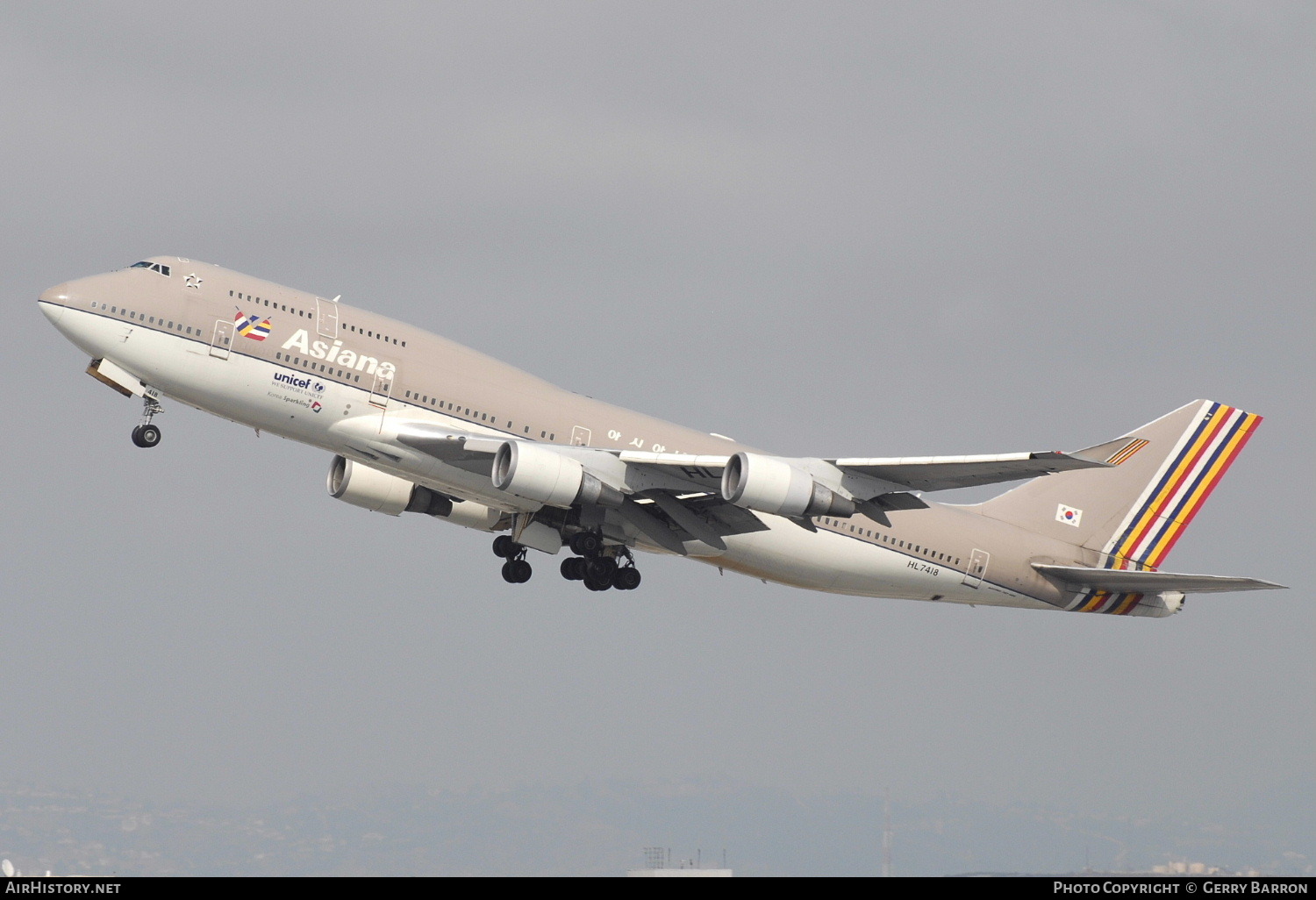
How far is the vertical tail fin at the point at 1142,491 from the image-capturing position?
4225 centimetres

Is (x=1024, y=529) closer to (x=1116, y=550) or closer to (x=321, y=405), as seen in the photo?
(x=1116, y=550)

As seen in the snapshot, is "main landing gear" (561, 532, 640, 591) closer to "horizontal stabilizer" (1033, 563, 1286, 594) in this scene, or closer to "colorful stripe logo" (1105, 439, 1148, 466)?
"horizontal stabilizer" (1033, 563, 1286, 594)

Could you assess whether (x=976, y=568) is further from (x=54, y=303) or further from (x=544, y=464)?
(x=54, y=303)

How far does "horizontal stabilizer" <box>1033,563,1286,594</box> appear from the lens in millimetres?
38125

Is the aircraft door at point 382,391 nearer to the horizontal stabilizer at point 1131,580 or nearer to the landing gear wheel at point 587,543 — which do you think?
the landing gear wheel at point 587,543

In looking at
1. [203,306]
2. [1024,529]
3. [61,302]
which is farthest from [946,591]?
[61,302]

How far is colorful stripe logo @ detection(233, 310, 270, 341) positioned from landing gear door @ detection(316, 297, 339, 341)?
1.25 meters

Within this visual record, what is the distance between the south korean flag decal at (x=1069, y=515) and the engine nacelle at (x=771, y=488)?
12773mm

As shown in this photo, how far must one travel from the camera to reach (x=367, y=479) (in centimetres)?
3838

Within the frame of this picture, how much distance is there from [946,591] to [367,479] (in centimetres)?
1679

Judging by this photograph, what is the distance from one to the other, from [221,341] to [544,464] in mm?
8178

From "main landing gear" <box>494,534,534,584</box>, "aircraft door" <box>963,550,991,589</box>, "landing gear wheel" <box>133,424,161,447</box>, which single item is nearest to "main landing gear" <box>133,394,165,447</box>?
"landing gear wheel" <box>133,424,161,447</box>

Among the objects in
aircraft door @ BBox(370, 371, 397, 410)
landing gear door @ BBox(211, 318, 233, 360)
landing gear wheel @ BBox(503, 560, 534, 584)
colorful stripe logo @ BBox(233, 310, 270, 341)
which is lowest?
landing gear wheel @ BBox(503, 560, 534, 584)

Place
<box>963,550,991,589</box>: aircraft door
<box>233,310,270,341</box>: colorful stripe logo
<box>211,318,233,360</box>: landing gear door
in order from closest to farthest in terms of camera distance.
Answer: <box>211,318,233,360</box>: landing gear door → <box>233,310,270,341</box>: colorful stripe logo → <box>963,550,991,589</box>: aircraft door
